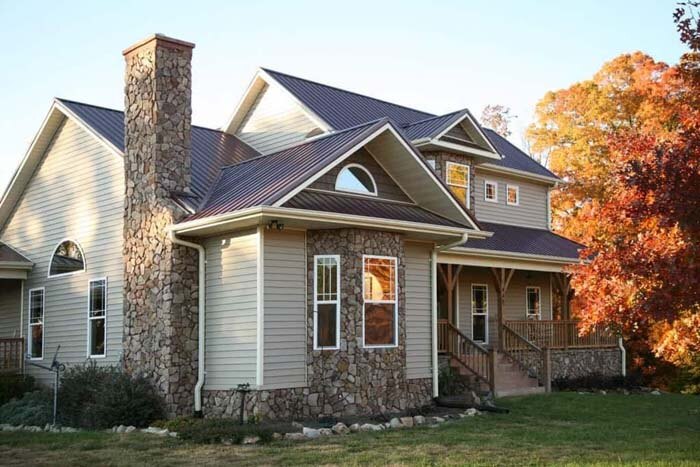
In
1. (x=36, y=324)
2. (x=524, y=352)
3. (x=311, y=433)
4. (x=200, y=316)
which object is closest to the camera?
(x=311, y=433)

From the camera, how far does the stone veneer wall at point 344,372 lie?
49.4 ft

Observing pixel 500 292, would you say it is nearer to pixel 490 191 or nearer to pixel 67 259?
pixel 490 191

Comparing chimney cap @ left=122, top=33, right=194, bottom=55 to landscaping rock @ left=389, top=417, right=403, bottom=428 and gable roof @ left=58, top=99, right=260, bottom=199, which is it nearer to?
gable roof @ left=58, top=99, right=260, bottom=199

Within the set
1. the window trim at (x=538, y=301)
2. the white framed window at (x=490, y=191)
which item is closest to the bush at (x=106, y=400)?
the white framed window at (x=490, y=191)

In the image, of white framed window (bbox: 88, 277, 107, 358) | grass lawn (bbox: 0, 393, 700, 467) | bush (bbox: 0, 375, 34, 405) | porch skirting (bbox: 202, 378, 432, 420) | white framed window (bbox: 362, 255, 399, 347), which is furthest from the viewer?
bush (bbox: 0, 375, 34, 405)

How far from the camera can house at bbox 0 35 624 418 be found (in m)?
15.1

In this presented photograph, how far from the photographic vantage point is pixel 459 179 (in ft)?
72.2

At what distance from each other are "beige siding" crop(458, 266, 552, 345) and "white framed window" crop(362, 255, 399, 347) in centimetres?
755

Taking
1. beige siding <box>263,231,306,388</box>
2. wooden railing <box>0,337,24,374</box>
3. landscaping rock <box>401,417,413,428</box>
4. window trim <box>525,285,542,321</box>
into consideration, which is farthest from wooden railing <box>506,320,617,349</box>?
wooden railing <box>0,337,24,374</box>

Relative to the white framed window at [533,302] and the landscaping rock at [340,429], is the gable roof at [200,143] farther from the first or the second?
the white framed window at [533,302]

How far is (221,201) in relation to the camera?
15.4 meters

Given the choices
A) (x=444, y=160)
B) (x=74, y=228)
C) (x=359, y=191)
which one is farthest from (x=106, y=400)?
(x=444, y=160)

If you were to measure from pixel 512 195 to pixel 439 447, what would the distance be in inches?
593

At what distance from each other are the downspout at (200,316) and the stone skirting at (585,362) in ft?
36.7
